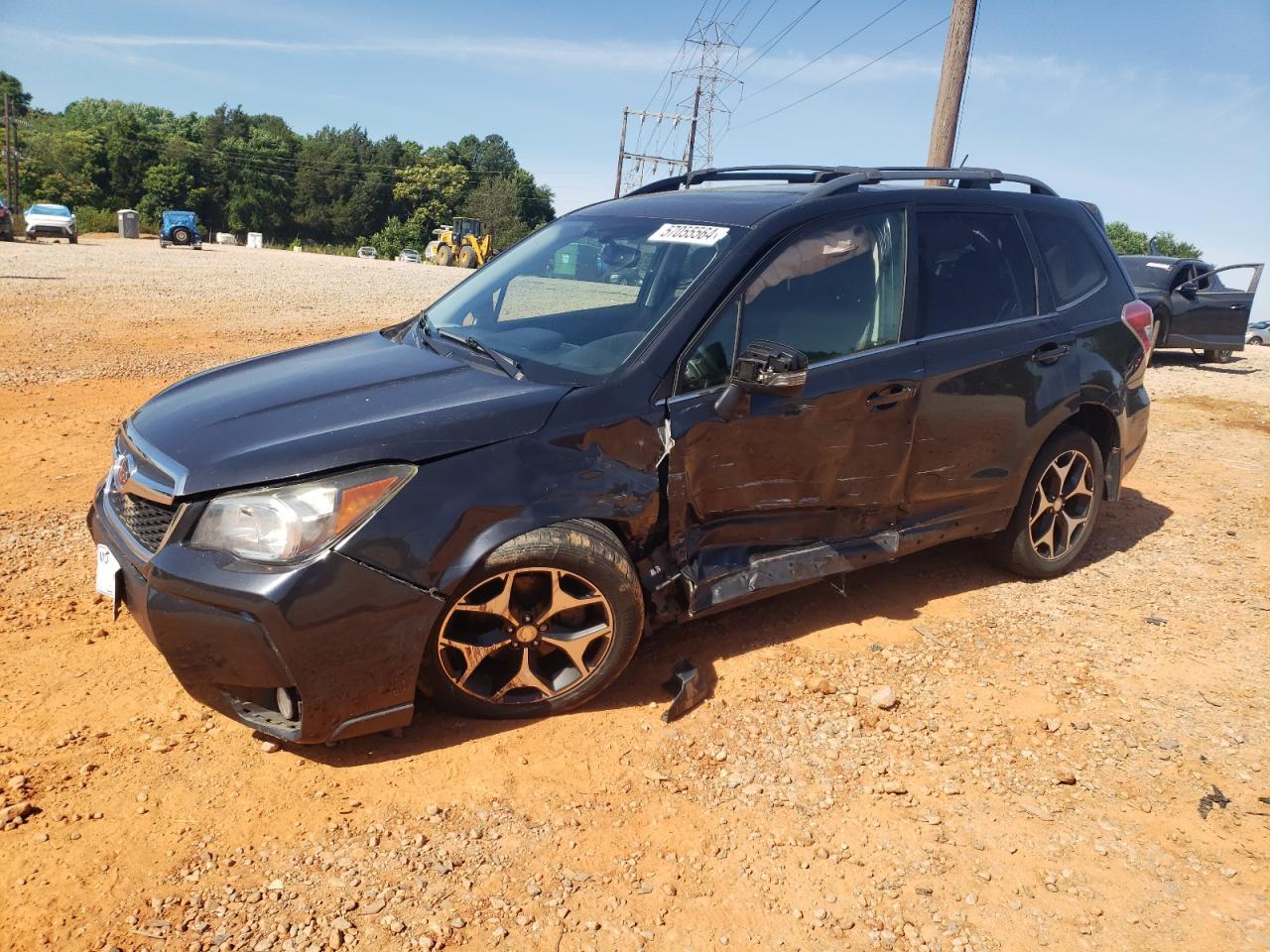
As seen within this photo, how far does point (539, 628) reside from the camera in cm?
312

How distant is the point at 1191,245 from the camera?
263 ft

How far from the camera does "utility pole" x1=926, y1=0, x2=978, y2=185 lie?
1017 cm

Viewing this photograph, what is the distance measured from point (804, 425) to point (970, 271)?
132 cm

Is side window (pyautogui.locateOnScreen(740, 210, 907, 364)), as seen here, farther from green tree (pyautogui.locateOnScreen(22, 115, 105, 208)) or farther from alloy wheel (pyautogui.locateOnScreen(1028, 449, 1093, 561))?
green tree (pyautogui.locateOnScreen(22, 115, 105, 208))

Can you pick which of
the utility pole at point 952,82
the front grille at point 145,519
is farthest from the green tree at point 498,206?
the front grille at point 145,519

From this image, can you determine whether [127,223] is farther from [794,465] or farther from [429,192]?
[794,465]

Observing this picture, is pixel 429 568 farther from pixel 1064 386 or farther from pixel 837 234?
pixel 1064 386

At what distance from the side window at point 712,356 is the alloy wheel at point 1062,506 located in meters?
2.07

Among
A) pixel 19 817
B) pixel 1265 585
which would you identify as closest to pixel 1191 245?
pixel 1265 585

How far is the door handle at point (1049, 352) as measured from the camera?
435cm

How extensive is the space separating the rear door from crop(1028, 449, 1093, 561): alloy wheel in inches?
10.9

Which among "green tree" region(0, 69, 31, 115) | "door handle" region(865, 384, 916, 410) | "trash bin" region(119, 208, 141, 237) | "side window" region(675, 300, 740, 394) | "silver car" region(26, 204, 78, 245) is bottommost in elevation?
"door handle" region(865, 384, 916, 410)

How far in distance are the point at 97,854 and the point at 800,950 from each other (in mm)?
1937

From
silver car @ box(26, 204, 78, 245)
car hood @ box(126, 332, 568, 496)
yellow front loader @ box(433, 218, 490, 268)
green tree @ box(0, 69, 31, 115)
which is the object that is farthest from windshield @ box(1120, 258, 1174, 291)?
green tree @ box(0, 69, 31, 115)
